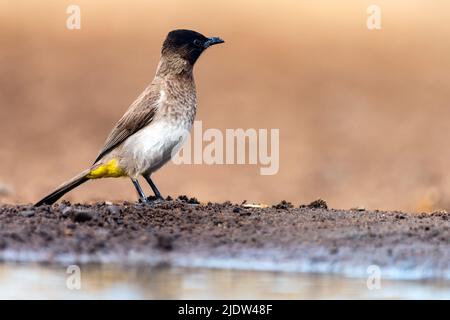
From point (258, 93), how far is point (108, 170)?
1030 cm

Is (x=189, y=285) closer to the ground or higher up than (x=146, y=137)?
closer to the ground

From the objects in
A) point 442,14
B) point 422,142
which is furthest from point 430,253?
point 442,14

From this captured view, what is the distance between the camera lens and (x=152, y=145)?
10.5 metres

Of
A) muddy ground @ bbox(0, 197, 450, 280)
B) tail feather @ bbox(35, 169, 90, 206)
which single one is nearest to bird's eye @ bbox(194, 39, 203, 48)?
tail feather @ bbox(35, 169, 90, 206)

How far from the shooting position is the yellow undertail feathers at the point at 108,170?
35.0 ft

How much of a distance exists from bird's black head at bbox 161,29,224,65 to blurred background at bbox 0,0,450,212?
3234mm

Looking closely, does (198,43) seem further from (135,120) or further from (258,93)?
(258,93)

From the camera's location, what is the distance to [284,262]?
8.28 meters

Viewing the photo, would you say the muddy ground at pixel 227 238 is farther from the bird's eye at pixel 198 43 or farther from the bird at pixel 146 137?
the bird's eye at pixel 198 43

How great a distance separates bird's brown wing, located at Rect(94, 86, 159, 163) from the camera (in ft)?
35.0

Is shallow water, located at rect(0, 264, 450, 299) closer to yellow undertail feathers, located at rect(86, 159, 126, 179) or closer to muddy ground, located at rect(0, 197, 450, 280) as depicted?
muddy ground, located at rect(0, 197, 450, 280)

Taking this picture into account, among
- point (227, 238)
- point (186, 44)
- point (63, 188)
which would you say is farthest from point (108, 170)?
point (227, 238)

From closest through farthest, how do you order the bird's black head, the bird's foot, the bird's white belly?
the bird's foot
the bird's white belly
the bird's black head

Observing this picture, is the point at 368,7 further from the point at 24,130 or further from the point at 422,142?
the point at 24,130
